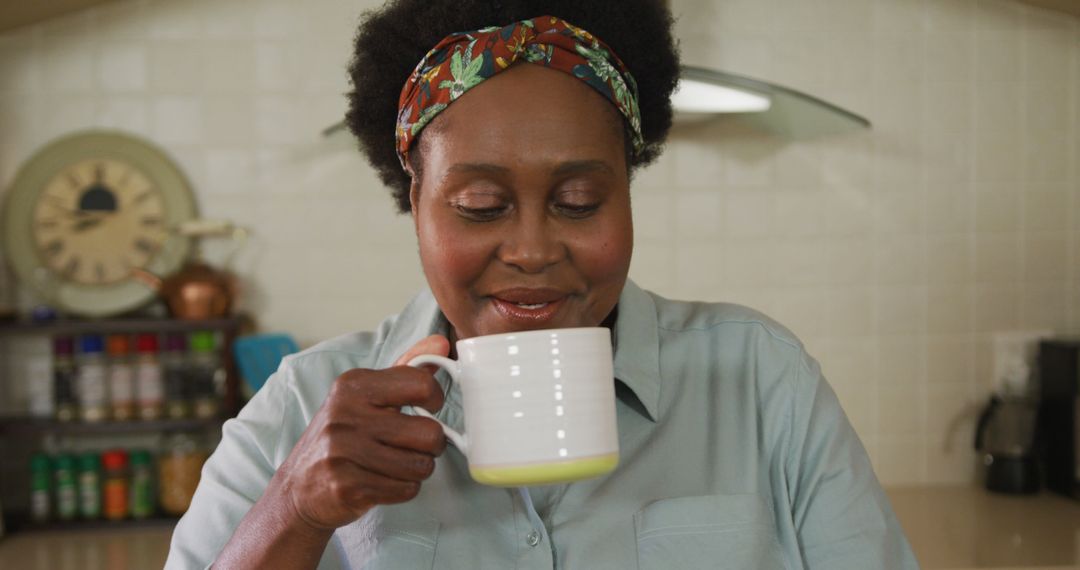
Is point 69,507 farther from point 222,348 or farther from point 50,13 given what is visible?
point 50,13

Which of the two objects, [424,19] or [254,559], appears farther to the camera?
[424,19]

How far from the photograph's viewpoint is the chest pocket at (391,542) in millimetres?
828

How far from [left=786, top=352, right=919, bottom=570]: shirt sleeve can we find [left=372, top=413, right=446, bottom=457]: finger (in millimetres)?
359

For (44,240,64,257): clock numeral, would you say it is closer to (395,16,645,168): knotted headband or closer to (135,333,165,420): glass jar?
(135,333,165,420): glass jar

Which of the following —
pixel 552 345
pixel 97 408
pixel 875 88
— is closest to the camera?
pixel 552 345

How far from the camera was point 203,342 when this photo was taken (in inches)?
81.8

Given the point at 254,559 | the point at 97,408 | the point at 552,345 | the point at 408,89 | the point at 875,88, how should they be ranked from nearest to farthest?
the point at 552,345
the point at 254,559
the point at 408,89
the point at 97,408
the point at 875,88

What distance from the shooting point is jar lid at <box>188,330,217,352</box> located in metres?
2.08

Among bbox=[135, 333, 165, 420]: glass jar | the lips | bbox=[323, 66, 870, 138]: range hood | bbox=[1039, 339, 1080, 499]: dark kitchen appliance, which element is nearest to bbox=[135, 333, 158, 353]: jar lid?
bbox=[135, 333, 165, 420]: glass jar

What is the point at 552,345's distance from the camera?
2.03ft

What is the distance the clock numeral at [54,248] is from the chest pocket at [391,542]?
5.19 ft

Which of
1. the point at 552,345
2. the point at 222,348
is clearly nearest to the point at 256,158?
the point at 222,348

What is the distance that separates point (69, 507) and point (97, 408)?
22 centimetres

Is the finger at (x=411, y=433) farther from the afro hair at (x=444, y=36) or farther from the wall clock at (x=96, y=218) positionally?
the wall clock at (x=96, y=218)
